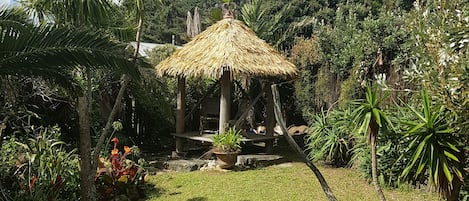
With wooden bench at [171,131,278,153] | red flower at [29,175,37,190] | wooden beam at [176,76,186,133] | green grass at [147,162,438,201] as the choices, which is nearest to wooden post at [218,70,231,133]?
wooden bench at [171,131,278,153]

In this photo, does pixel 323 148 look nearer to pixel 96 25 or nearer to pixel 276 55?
pixel 276 55

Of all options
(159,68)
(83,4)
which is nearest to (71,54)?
(83,4)

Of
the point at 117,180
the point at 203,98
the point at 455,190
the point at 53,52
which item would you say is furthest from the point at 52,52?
the point at 203,98

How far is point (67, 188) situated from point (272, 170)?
14.5ft

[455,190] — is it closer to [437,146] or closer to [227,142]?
[437,146]

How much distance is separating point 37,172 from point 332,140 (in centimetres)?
599

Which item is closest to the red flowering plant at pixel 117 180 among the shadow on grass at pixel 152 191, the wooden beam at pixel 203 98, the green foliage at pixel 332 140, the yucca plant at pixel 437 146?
the shadow on grass at pixel 152 191

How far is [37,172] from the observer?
19.7 ft

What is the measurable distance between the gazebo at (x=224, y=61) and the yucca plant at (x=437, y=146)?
501cm

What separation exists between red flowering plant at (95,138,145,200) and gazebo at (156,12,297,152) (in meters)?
3.04

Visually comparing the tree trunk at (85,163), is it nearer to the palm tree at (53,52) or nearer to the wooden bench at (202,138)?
the palm tree at (53,52)

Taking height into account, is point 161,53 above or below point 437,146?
above

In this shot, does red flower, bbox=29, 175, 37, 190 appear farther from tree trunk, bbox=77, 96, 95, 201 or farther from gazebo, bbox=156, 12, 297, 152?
gazebo, bbox=156, 12, 297, 152

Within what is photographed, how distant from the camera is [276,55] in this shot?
10867mm
